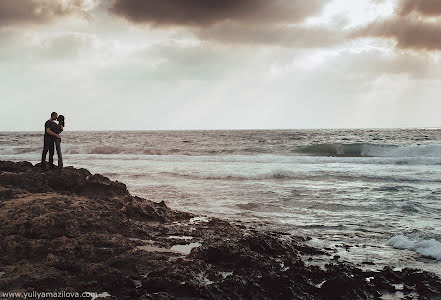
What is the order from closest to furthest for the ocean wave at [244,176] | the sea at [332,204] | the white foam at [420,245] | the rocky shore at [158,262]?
the rocky shore at [158,262]
the white foam at [420,245]
the sea at [332,204]
the ocean wave at [244,176]

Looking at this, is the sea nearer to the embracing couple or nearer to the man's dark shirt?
the embracing couple

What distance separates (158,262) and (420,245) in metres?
4.45

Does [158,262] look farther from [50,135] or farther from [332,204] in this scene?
[50,135]

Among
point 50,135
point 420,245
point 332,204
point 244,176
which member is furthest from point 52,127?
point 420,245

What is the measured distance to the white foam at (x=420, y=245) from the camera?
578cm

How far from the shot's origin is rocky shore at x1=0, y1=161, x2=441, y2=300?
406 cm

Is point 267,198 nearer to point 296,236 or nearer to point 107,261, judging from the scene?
point 296,236

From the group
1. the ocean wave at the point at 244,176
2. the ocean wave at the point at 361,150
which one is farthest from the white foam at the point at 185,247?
the ocean wave at the point at 361,150

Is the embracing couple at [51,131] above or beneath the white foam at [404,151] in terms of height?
above

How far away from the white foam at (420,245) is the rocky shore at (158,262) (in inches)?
45.4

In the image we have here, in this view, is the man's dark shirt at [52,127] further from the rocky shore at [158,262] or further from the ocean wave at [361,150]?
the ocean wave at [361,150]

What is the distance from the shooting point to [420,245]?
6094mm

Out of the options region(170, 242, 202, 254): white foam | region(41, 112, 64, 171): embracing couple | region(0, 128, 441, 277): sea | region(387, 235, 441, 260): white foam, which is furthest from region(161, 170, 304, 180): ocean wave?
region(170, 242, 202, 254): white foam

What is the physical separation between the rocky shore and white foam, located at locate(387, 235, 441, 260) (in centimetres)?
115
